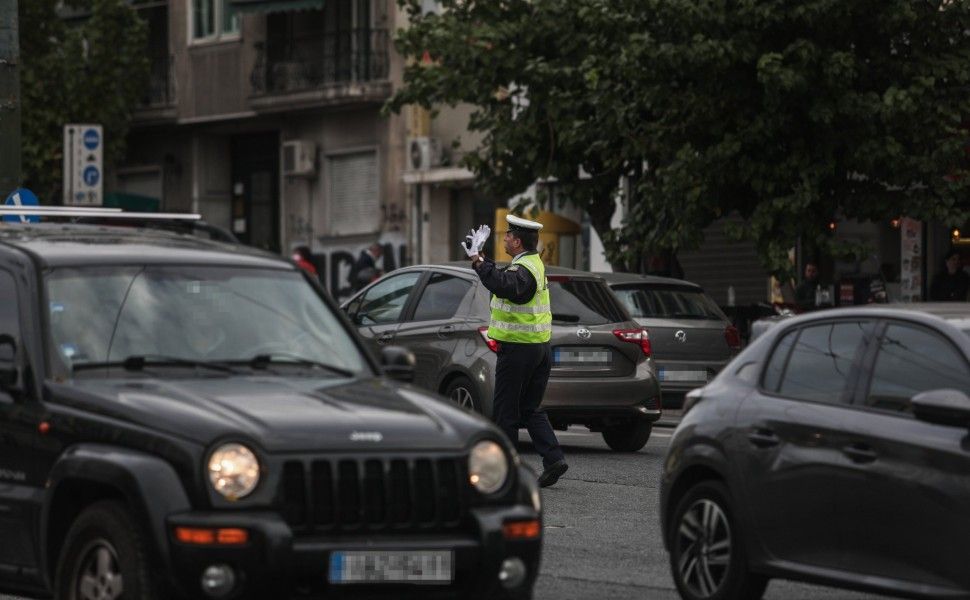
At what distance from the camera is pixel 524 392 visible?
15.6m

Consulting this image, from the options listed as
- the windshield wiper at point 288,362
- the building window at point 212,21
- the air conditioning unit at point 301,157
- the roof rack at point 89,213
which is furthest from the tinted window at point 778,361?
the building window at point 212,21

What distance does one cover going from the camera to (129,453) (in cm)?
796

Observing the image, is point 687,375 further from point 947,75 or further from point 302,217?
point 302,217

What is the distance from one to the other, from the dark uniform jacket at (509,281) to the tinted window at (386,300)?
4231mm

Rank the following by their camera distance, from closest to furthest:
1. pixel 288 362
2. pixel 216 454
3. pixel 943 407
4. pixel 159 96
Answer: pixel 216 454 < pixel 943 407 < pixel 288 362 < pixel 159 96

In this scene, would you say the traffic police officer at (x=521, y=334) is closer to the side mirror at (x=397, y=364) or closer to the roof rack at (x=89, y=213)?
the roof rack at (x=89, y=213)

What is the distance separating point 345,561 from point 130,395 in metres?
1.03

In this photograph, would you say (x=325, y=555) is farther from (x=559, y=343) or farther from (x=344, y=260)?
(x=344, y=260)

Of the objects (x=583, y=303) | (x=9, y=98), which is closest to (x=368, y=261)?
(x=9, y=98)

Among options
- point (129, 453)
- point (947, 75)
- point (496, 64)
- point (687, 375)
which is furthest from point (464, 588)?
point (496, 64)

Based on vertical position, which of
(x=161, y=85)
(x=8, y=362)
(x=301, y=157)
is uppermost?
(x=161, y=85)

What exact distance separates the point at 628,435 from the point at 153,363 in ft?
37.1

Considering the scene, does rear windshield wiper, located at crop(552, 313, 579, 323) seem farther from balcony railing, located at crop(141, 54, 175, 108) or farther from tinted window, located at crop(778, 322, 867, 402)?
balcony railing, located at crop(141, 54, 175, 108)

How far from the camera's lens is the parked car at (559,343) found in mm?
18531
